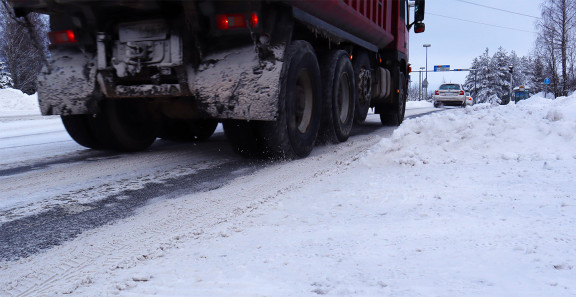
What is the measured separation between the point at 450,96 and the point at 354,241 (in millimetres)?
28657

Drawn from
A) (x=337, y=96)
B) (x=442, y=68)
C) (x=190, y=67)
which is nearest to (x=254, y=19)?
(x=190, y=67)

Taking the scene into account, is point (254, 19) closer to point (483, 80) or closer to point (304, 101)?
point (304, 101)

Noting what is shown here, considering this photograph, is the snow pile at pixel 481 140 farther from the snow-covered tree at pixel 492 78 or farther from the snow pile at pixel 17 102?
the snow-covered tree at pixel 492 78

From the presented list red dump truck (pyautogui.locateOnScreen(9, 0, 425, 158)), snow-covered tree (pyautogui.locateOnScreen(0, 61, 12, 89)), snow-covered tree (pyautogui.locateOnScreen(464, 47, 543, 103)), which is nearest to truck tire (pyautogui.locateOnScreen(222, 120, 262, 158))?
red dump truck (pyautogui.locateOnScreen(9, 0, 425, 158))

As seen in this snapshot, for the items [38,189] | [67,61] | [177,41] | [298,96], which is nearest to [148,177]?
[38,189]

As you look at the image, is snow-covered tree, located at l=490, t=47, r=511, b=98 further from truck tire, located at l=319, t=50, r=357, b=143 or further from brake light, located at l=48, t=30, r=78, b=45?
brake light, located at l=48, t=30, r=78, b=45

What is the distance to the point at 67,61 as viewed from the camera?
459cm

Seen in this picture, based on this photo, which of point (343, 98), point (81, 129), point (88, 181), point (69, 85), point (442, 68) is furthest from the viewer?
point (442, 68)

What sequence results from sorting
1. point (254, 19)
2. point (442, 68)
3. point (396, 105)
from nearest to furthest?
1. point (254, 19)
2. point (396, 105)
3. point (442, 68)

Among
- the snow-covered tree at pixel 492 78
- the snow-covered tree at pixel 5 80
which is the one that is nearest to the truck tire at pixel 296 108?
the snow-covered tree at pixel 5 80

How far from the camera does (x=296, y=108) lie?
509cm

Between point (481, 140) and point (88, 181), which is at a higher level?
point (481, 140)

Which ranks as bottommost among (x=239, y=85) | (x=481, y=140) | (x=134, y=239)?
(x=134, y=239)

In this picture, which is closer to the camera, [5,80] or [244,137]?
[244,137]
